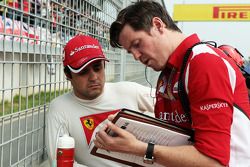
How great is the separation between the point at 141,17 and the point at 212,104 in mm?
448

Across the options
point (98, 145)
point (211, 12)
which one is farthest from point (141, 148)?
point (211, 12)

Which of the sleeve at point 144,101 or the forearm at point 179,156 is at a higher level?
the sleeve at point 144,101

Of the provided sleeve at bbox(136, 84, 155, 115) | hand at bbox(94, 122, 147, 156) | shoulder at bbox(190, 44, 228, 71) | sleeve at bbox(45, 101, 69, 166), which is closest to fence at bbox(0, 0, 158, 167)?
sleeve at bbox(45, 101, 69, 166)

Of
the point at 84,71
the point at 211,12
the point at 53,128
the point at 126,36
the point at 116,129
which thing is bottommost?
the point at 53,128

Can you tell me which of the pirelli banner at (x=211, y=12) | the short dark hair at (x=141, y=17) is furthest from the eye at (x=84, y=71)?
the pirelli banner at (x=211, y=12)

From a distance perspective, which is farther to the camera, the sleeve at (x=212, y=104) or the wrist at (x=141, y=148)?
the wrist at (x=141, y=148)

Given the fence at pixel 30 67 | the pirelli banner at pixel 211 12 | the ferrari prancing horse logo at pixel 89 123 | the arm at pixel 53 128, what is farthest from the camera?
the pirelli banner at pixel 211 12

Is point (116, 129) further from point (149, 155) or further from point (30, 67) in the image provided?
point (30, 67)

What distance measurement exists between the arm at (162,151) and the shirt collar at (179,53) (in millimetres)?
300

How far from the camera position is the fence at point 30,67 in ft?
6.38

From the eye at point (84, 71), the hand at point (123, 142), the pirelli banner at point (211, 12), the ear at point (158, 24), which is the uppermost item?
the pirelli banner at point (211, 12)

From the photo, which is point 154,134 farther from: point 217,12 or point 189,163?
point 217,12

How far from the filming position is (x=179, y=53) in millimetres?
1414

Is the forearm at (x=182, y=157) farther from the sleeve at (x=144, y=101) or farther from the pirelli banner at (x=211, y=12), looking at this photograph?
the pirelli banner at (x=211, y=12)
